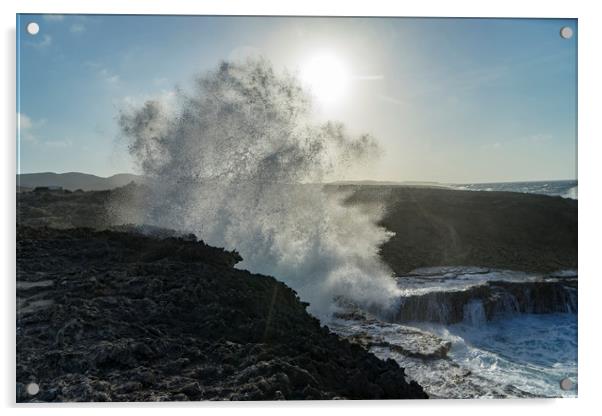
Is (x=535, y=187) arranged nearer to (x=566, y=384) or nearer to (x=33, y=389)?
(x=566, y=384)

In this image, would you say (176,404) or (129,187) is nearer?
(176,404)

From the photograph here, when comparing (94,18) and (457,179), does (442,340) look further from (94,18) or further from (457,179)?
(94,18)

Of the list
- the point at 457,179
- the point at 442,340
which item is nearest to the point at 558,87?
the point at 457,179

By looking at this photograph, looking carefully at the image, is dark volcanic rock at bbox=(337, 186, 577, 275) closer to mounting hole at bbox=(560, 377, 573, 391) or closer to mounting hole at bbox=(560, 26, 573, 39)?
mounting hole at bbox=(560, 377, 573, 391)

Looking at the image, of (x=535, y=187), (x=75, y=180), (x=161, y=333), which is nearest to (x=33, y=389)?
(x=161, y=333)

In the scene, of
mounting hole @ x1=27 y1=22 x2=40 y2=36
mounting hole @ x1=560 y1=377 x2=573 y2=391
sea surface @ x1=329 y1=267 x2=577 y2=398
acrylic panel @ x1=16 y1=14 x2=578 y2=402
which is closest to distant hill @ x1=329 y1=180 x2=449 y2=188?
acrylic panel @ x1=16 y1=14 x2=578 y2=402
